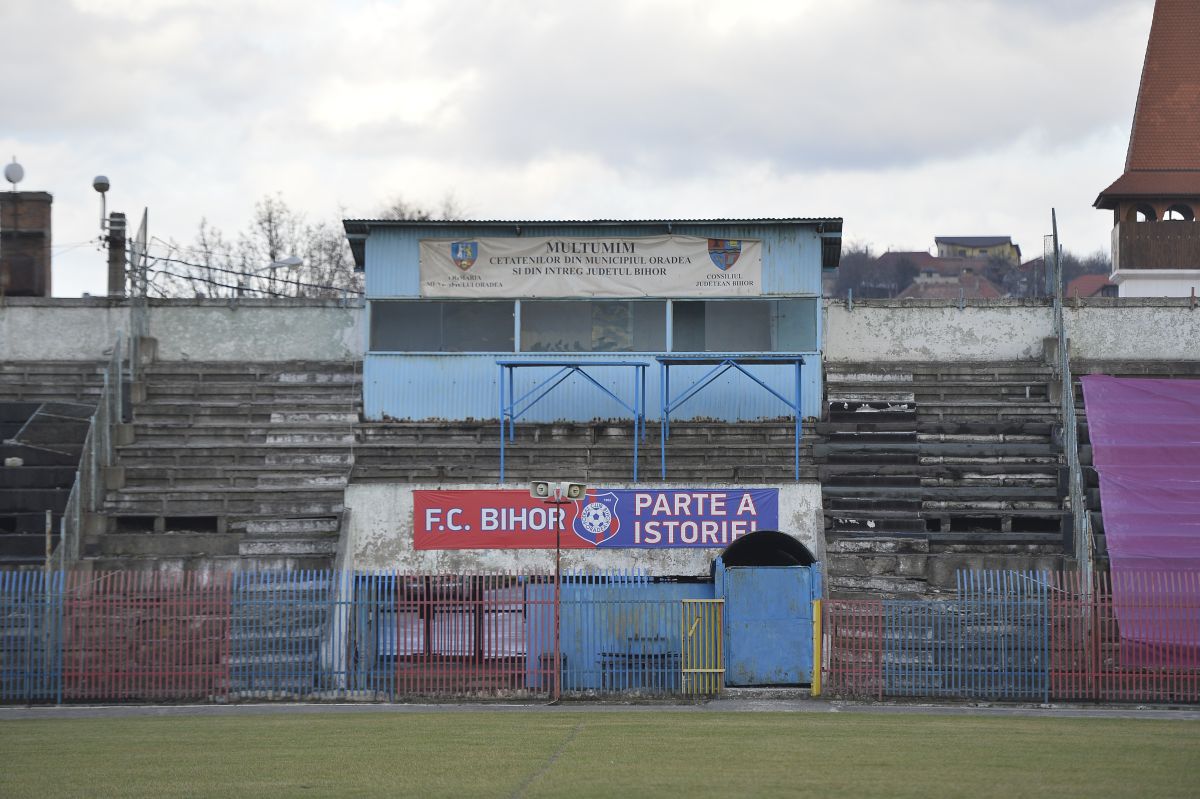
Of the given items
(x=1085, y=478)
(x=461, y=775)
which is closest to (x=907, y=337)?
(x=1085, y=478)

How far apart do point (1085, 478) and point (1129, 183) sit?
843 inches

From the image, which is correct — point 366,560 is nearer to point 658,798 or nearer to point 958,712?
point 958,712

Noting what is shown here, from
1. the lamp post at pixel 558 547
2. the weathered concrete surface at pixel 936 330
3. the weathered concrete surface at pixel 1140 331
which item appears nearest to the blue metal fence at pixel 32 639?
the lamp post at pixel 558 547

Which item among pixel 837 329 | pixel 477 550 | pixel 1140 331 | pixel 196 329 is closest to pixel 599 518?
pixel 477 550

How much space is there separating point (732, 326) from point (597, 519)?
20.6 ft

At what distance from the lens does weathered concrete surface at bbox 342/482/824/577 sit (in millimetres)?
27234

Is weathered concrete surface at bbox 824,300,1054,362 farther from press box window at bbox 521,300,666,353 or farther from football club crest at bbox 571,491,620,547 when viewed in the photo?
football club crest at bbox 571,491,620,547

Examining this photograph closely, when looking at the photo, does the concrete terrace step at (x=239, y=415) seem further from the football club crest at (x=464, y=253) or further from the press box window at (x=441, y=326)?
the football club crest at (x=464, y=253)

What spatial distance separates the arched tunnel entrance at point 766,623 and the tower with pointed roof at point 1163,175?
2466 cm

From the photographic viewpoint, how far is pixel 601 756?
54.0 feet

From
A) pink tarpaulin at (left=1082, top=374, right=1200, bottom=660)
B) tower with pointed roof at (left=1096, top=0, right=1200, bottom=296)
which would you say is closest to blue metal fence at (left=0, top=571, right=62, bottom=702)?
pink tarpaulin at (left=1082, top=374, right=1200, bottom=660)

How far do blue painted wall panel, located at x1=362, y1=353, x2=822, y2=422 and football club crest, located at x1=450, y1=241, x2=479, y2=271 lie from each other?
1973mm

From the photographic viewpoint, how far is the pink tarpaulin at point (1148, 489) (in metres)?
22.7

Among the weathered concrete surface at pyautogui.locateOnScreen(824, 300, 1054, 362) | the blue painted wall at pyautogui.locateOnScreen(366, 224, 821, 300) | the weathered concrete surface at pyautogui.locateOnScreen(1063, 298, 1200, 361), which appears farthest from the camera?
the weathered concrete surface at pyautogui.locateOnScreen(824, 300, 1054, 362)
